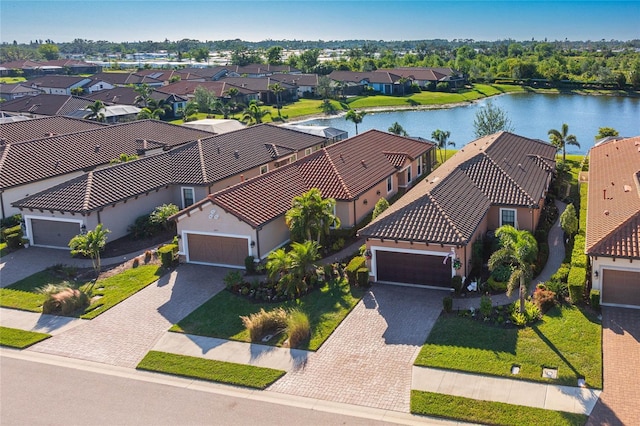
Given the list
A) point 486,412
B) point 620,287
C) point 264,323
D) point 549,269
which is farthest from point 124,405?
point 549,269

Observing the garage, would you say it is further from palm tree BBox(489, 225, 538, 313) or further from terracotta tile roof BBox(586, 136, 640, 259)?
terracotta tile roof BBox(586, 136, 640, 259)

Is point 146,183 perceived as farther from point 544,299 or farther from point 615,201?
point 615,201

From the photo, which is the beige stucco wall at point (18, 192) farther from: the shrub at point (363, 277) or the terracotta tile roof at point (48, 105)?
the terracotta tile roof at point (48, 105)

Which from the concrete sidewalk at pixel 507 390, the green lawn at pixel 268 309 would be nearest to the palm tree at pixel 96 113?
the green lawn at pixel 268 309

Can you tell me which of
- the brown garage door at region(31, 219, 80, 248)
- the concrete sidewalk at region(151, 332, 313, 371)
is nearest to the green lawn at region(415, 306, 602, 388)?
the concrete sidewalk at region(151, 332, 313, 371)

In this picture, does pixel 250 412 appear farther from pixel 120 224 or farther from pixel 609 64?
pixel 609 64
